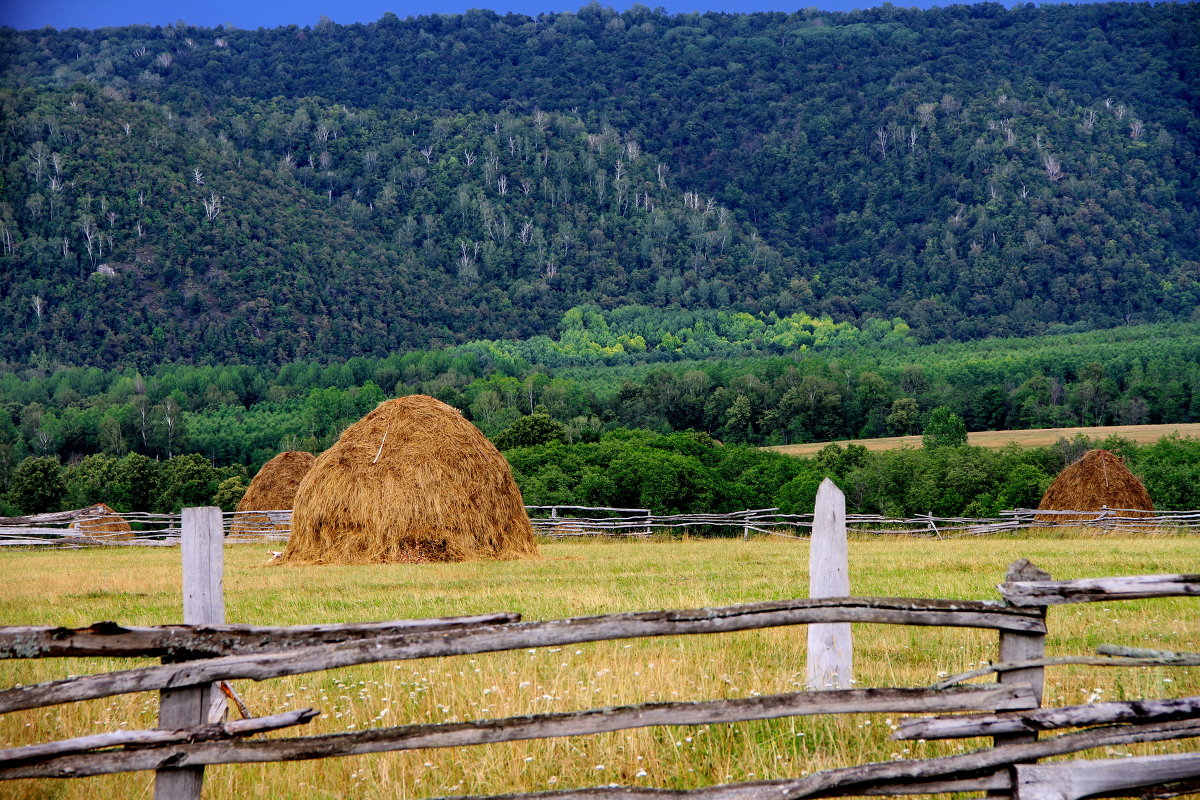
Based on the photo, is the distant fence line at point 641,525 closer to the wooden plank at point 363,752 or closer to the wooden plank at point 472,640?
the wooden plank at point 472,640

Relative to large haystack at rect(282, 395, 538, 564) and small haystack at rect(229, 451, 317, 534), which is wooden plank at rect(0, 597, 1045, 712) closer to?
large haystack at rect(282, 395, 538, 564)

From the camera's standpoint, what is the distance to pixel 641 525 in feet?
106

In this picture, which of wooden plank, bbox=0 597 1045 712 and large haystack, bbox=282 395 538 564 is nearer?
wooden plank, bbox=0 597 1045 712

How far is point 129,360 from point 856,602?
143 m

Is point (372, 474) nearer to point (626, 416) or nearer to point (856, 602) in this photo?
point (856, 602)

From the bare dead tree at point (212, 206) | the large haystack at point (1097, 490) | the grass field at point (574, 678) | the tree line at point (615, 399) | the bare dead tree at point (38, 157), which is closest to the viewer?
the grass field at point (574, 678)

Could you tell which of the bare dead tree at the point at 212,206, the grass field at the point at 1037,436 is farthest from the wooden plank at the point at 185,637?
the bare dead tree at the point at 212,206

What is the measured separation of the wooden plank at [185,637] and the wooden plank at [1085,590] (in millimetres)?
2385

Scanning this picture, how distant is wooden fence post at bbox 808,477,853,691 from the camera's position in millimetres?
7004

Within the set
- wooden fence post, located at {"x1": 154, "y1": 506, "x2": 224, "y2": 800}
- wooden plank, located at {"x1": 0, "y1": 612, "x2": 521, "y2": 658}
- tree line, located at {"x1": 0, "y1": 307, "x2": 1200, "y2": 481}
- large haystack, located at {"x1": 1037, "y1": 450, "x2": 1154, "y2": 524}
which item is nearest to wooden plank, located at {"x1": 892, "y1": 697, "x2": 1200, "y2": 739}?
wooden plank, located at {"x1": 0, "y1": 612, "x2": 521, "y2": 658}

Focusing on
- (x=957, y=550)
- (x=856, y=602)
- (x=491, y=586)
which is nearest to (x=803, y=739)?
(x=856, y=602)

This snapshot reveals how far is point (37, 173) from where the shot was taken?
166250mm

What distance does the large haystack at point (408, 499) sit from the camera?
21.0 meters

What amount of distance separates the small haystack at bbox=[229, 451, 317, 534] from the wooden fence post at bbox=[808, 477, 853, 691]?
93.4 ft
